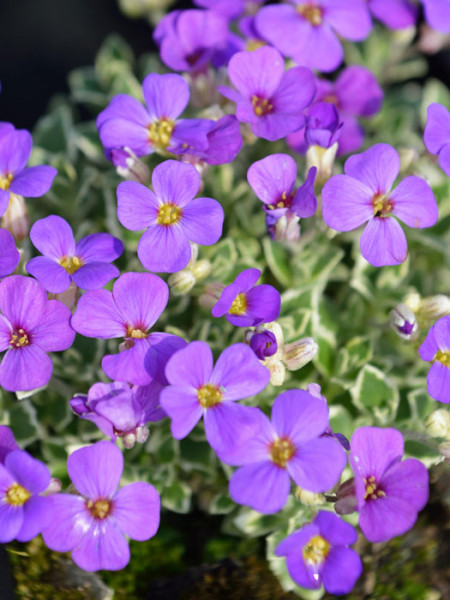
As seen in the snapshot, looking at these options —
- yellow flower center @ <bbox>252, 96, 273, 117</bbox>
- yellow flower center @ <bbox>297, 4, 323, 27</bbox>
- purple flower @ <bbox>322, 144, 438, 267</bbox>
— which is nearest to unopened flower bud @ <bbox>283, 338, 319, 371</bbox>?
purple flower @ <bbox>322, 144, 438, 267</bbox>

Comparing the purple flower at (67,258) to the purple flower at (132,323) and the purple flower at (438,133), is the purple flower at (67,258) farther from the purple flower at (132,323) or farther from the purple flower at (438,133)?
the purple flower at (438,133)

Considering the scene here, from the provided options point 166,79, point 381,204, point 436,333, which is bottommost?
point 436,333

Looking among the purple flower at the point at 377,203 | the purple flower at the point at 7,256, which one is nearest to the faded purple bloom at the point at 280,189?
the purple flower at the point at 377,203

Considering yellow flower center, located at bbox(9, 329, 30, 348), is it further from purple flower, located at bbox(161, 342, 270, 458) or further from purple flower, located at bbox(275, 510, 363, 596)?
purple flower, located at bbox(275, 510, 363, 596)

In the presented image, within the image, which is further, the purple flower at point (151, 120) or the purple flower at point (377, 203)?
the purple flower at point (151, 120)

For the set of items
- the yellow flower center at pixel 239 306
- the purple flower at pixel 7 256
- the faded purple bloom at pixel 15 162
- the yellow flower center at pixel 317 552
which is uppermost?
the faded purple bloom at pixel 15 162

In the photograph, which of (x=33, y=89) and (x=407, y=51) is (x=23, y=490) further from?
(x=33, y=89)

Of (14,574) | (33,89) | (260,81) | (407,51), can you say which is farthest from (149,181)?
(33,89)
